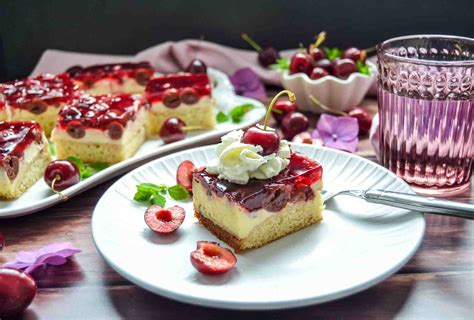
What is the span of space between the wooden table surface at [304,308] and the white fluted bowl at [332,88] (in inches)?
34.6

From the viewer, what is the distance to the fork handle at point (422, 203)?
1468mm

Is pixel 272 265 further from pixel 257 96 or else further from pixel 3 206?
pixel 257 96

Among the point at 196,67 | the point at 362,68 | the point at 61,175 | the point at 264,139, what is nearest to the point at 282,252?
the point at 264,139

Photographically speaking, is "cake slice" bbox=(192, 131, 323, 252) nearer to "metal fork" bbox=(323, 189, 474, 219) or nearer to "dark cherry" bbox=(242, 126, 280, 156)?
"dark cherry" bbox=(242, 126, 280, 156)

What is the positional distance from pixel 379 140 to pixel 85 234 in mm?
942

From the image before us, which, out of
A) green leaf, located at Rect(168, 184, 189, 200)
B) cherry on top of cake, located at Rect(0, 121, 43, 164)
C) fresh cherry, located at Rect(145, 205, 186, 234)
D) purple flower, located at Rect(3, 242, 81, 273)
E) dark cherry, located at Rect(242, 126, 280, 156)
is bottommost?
purple flower, located at Rect(3, 242, 81, 273)

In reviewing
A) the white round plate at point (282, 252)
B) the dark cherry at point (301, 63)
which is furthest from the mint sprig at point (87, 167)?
the dark cherry at point (301, 63)

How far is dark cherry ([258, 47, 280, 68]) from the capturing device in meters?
2.83

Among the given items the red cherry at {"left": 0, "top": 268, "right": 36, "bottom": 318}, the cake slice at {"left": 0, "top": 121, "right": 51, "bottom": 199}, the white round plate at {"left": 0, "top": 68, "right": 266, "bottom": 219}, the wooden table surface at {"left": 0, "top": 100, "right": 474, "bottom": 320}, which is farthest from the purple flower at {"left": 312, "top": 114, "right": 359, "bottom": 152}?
Answer: the red cherry at {"left": 0, "top": 268, "right": 36, "bottom": 318}

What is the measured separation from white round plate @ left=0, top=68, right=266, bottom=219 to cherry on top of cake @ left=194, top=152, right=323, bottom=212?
41 cm

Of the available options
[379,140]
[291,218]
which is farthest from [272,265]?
[379,140]

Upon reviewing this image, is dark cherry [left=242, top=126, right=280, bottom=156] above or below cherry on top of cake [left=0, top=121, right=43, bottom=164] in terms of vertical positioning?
above

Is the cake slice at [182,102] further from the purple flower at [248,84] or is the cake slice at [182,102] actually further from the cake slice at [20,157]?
the cake slice at [20,157]

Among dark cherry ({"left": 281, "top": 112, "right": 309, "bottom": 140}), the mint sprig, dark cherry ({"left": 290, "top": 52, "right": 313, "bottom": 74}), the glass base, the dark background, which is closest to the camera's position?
the glass base
